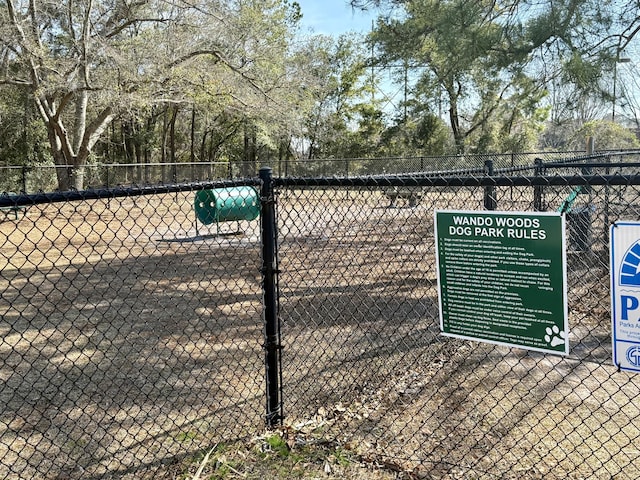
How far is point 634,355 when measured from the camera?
2.25 m

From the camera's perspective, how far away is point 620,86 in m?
7.04

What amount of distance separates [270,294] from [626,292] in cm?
181

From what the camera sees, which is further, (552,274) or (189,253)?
(189,253)

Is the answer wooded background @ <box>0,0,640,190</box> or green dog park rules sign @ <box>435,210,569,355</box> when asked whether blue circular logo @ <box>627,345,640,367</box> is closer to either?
green dog park rules sign @ <box>435,210,569,355</box>

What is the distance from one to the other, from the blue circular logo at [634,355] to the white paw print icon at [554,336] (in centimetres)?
26

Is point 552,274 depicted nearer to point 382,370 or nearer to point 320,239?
point 382,370

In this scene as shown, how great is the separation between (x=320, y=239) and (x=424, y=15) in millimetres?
4573

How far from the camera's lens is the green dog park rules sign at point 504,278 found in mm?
2377

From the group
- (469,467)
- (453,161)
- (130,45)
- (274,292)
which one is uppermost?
(130,45)

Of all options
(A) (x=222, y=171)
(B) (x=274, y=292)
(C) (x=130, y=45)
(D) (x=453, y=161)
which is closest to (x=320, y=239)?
(B) (x=274, y=292)

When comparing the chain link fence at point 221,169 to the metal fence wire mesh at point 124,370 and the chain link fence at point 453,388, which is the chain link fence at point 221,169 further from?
the chain link fence at point 453,388

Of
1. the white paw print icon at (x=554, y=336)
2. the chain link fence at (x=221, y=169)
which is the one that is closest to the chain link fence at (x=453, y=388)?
the white paw print icon at (x=554, y=336)

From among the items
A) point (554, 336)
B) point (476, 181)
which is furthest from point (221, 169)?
point (554, 336)

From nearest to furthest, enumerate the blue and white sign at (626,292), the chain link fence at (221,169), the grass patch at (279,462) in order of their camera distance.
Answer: the blue and white sign at (626,292), the grass patch at (279,462), the chain link fence at (221,169)
